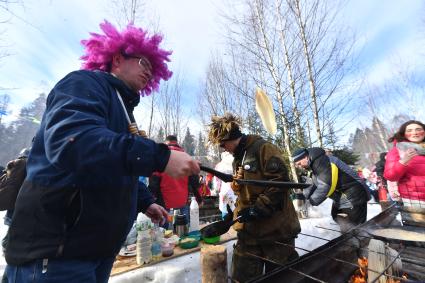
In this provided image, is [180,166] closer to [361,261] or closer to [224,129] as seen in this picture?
[224,129]

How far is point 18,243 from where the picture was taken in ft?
3.30

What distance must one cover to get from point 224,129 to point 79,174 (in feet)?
6.68

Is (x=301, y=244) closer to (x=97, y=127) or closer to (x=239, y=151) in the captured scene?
(x=239, y=151)

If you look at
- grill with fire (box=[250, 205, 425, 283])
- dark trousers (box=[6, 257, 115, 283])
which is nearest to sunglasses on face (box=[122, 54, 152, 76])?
Answer: dark trousers (box=[6, 257, 115, 283])

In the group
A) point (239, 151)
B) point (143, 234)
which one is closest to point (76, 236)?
point (143, 234)

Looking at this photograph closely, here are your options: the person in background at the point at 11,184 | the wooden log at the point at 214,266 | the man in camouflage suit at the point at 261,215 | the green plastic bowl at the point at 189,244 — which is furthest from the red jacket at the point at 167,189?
the wooden log at the point at 214,266

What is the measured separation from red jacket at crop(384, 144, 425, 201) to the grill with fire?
1152mm

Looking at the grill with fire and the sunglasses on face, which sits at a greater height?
the sunglasses on face

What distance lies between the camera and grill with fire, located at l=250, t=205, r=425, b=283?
1.84 m

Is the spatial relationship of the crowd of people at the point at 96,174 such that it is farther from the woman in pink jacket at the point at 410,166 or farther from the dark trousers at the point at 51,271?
the woman in pink jacket at the point at 410,166

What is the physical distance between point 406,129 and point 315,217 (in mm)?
3200

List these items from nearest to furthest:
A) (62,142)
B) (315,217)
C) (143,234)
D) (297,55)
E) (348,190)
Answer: (62,142)
(143,234)
(348,190)
(315,217)
(297,55)

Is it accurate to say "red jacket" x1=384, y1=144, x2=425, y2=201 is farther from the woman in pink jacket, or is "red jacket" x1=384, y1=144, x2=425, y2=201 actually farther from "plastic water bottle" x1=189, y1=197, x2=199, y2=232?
"plastic water bottle" x1=189, y1=197, x2=199, y2=232

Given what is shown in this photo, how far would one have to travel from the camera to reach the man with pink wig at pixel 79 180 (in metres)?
0.82
